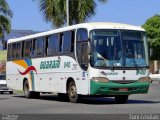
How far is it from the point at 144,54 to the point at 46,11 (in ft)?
59.0

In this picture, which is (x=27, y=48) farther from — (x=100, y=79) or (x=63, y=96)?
(x=100, y=79)

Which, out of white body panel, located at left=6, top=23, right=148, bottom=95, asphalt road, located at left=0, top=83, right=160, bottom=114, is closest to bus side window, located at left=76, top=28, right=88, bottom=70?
white body panel, located at left=6, top=23, right=148, bottom=95

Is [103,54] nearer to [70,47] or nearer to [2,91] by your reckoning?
[70,47]

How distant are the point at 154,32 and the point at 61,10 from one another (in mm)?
49882

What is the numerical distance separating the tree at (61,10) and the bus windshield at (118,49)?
16.3 m

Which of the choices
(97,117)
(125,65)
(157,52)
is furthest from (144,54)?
(157,52)

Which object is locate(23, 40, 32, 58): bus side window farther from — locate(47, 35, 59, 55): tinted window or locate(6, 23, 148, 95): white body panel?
locate(47, 35, 59, 55): tinted window

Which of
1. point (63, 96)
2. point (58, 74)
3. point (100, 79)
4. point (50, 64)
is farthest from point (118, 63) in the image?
point (63, 96)

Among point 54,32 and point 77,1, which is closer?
point 54,32

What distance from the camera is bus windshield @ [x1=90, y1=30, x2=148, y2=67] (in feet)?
69.8

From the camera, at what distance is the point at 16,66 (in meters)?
30.3

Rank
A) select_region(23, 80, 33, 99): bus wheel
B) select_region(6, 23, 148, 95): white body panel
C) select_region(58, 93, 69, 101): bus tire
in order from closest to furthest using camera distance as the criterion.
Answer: select_region(6, 23, 148, 95): white body panel < select_region(58, 93, 69, 101): bus tire < select_region(23, 80, 33, 99): bus wheel

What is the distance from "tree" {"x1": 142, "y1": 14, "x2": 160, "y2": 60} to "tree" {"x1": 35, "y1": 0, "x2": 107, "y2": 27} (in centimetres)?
4627

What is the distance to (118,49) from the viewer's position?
2148cm
